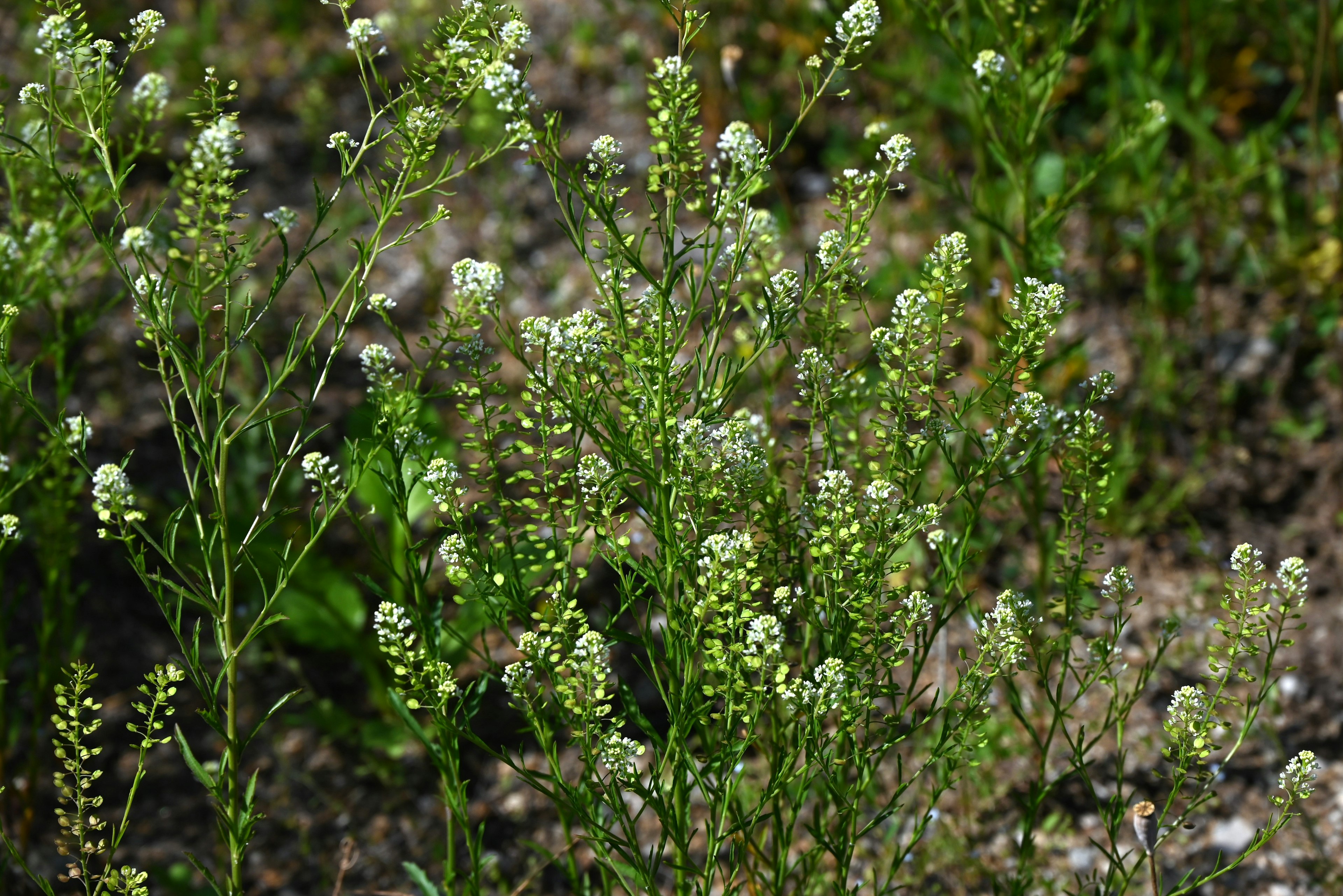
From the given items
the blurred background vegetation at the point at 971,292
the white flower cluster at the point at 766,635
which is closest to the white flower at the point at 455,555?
the white flower cluster at the point at 766,635

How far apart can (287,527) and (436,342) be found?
0.90 metres

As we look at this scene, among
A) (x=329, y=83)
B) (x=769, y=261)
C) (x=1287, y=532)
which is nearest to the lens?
(x=769, y=261)

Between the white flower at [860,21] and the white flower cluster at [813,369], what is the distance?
41cm

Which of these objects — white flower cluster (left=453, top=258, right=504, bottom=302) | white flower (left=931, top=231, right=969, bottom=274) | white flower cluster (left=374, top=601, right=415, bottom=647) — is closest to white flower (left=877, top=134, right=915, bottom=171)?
white flower (left=931, top=231, right=969, bottom=274)

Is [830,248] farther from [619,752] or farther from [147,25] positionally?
[147,25]

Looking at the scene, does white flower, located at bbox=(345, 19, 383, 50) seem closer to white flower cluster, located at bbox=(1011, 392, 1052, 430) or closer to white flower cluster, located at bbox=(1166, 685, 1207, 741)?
white flower cluster, located at bbox=(1011, 392, 1052, 430)

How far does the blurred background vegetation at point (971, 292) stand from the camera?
7.99 ft

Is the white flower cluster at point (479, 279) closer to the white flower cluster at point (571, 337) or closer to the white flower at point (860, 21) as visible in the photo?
the white flower cluster at point (571, 337)

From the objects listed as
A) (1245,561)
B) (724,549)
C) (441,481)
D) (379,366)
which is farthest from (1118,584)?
(379,366)

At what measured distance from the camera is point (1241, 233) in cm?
359

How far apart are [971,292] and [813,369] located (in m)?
2.14

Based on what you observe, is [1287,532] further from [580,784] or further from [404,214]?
[404,214]

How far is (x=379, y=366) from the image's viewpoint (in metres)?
1.58

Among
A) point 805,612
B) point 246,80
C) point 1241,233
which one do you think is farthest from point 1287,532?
point 246,80
